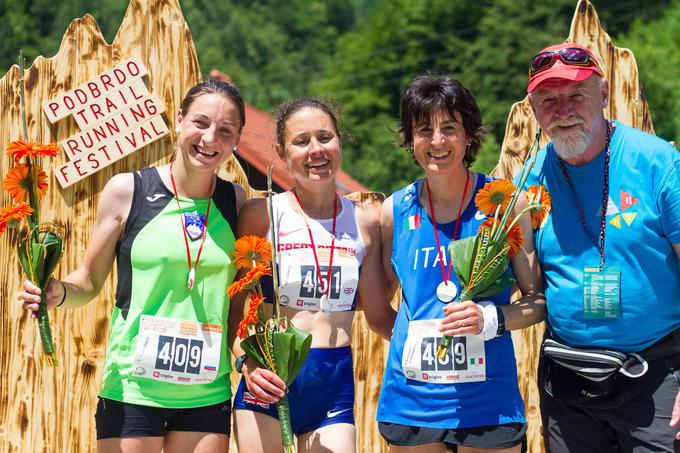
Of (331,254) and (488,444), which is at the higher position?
(331,254)

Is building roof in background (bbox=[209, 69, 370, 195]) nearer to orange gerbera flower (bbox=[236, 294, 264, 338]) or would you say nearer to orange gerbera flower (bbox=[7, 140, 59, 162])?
orange gerbera flower (bbox=[7, 140, 59, 162])

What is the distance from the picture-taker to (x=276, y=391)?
3.41m

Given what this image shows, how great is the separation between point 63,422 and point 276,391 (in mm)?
2153

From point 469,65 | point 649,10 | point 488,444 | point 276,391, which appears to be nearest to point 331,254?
point 276,391

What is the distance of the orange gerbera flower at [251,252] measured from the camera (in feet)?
11.3

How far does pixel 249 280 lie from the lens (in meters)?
3.36

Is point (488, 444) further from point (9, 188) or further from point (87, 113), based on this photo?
point (87, 113)

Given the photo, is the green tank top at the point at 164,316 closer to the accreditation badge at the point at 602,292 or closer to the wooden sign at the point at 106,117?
the accreditation badge at the point at 602,292

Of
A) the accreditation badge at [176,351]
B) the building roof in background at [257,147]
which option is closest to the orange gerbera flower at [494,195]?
the accreditation badge at [176,351]

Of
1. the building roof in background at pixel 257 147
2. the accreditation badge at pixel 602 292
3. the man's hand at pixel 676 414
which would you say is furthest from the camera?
the building roof in background at pixel 257 147

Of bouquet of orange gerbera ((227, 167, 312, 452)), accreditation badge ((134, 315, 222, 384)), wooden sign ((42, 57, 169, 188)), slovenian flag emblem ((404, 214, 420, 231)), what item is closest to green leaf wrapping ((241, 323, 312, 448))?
bouquet of orange gerbera ((227, 167, 312, 452))

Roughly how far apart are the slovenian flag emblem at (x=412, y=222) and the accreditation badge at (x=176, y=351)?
89 centimetres

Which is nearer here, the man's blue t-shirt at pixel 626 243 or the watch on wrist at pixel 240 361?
the man's blue t-shirt at pixel 626 243

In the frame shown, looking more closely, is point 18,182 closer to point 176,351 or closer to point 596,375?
point 176,351
